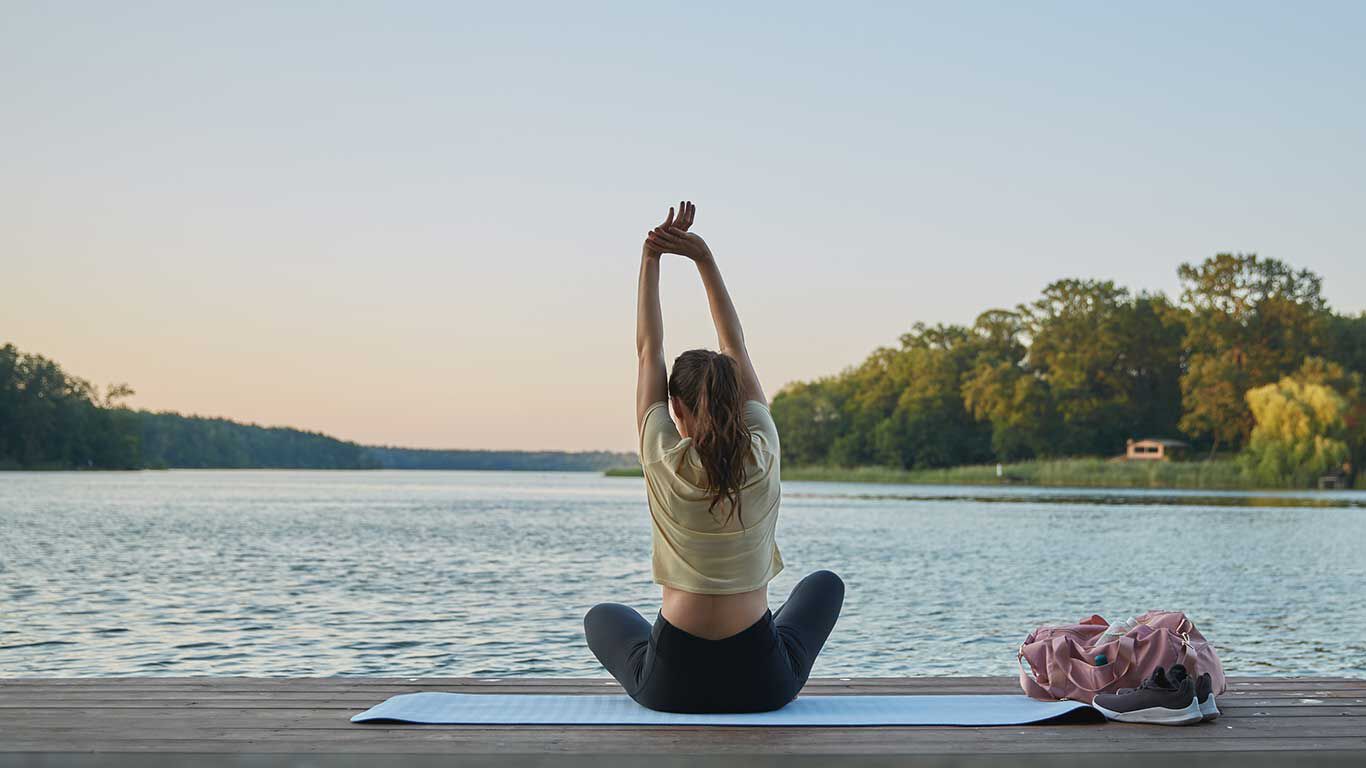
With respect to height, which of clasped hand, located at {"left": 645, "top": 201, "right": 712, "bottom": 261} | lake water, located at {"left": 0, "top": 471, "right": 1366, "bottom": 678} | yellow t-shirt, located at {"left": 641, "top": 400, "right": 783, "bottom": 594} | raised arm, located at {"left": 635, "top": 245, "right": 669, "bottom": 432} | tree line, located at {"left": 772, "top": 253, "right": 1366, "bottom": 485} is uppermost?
tree line, located at {"left": 772, "top": 253, "right": 1366, "bottom": 485}

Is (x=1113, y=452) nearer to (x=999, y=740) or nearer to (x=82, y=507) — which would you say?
(x=82, y=507)

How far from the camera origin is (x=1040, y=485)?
200ft

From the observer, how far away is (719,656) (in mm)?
3926

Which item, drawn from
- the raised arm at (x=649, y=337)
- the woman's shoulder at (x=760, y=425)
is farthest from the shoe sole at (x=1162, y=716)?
the raised arm at (x=649, y=337)

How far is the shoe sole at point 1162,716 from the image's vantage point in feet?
13.0

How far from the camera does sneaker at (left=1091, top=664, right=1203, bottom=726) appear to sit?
3.97 m

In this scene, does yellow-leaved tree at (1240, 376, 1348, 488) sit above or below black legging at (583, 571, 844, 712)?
above

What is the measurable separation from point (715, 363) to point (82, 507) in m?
35.3

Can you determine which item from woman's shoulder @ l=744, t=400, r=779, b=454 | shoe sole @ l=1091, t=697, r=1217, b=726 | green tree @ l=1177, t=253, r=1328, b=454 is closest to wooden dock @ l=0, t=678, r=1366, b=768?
shoe sole @ l=1091, t=697, r=1217, b=726

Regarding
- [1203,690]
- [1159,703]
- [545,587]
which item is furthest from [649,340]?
[545,587]

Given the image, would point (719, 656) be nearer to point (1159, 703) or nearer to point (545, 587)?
point (1159, 703)

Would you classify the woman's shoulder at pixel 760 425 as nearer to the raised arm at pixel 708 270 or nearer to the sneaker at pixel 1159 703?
the raised arm at pixel 708 270

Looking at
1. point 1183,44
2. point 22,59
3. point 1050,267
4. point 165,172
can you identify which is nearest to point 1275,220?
point 1050,267

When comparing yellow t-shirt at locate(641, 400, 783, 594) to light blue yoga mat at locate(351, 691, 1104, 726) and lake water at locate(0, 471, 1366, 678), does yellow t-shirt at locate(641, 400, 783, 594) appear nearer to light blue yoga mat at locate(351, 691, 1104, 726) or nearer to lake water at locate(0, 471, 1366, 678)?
light blue yoga mat at locate(351, 691, 1104, 726)
